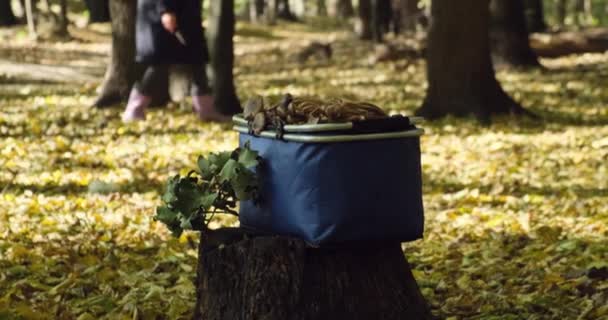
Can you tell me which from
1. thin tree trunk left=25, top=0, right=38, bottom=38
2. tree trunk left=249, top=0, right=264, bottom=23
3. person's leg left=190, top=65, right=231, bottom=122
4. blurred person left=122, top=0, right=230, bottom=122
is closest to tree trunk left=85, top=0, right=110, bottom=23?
thin tree trunk left=25, top=0, right=38, bottom=38

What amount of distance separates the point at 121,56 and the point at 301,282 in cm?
1113

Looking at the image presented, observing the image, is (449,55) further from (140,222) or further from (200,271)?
(200,271)

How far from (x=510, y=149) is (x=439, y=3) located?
291 centimetres

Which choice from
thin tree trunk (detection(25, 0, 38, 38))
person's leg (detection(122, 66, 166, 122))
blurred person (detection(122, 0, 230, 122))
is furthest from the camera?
thin tree trunk (detection(25, 0, 38, 38))

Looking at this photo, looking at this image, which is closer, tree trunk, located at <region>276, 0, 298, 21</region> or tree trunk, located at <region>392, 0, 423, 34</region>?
tree trunk, located at <region>392, 0, 423, 34</region>

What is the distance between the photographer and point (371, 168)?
435 centimetres

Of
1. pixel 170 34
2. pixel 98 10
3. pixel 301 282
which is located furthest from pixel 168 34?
pixel 98 10

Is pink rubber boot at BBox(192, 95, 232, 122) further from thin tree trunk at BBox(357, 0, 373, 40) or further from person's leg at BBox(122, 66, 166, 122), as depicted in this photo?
thin tree trunk at BBox(357, 0, 373, 40)

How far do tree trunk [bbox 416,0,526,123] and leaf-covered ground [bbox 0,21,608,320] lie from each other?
38 centimetres

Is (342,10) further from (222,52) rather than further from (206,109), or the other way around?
(206,109)

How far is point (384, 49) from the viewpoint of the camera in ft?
74.2

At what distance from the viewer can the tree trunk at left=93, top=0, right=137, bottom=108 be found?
1500 centimetres

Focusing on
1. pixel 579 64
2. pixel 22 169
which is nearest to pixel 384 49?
pixel 579 64

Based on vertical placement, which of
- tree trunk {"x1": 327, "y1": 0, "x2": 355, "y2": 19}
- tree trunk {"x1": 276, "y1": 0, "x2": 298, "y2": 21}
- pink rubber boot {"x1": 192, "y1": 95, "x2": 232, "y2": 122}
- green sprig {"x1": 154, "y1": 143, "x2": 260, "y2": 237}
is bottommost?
tree trunk {"x1": 327, "y1": 0, "x2": 355, "y2": 19}
